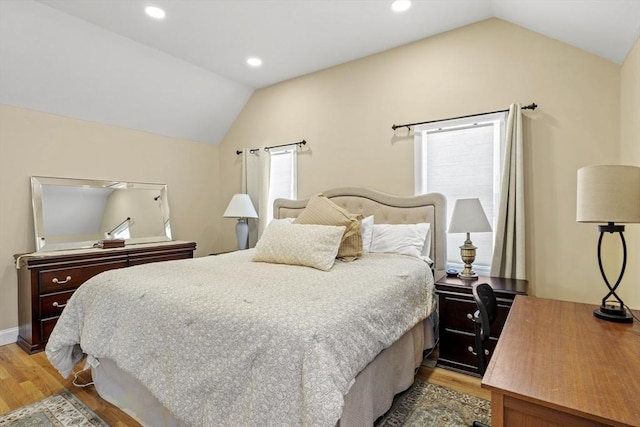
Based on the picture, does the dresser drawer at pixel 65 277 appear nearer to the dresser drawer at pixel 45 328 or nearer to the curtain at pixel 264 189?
the dresser drawer at pixel 45 328

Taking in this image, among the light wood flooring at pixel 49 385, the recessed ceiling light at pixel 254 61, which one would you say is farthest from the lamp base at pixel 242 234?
the light wood flooring at pixel 49 385

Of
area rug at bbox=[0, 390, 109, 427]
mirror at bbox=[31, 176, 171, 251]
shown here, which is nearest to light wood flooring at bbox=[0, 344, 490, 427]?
area rug at bbox=[0, 390, 109, 427]

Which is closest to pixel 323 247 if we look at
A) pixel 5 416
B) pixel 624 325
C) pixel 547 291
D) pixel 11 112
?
pixel 624 325

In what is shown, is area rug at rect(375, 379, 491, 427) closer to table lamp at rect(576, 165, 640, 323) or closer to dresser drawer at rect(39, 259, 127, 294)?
table lamp at rect(576, 165, 640, 323)

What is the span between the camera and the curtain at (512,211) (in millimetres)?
2646

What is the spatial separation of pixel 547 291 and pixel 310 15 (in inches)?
122

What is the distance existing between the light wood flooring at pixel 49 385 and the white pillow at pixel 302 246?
116 centimetres

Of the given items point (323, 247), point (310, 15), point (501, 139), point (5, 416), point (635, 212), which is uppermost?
point (310, 15)

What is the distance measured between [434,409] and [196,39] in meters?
3.76

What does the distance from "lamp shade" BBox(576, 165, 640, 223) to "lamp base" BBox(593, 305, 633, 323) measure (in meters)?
0.41

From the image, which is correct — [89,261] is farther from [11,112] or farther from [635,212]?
[635,212]

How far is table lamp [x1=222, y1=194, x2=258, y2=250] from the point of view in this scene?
14.1ft

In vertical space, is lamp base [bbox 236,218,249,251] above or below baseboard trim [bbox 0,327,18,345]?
above

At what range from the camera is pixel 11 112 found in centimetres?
316
